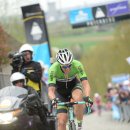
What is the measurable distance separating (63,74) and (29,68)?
1700mm

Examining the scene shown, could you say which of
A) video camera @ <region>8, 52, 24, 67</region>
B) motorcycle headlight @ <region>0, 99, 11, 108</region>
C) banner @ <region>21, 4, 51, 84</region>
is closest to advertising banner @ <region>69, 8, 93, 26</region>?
banner @ <region>21, 4, 51, 84</region>

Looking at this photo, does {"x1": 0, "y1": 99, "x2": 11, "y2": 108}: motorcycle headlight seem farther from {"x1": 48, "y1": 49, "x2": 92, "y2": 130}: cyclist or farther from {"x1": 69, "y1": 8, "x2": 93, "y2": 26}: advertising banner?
{"x1": 69, "y1": 8, "x2": 93, "y2": 26}: advertising banner

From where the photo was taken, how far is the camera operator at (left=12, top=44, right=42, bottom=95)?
1206 cm

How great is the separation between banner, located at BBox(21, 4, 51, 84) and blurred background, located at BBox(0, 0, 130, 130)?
28cm

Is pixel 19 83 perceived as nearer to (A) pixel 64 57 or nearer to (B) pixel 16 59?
(B) pixel 16 59

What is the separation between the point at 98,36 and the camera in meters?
140

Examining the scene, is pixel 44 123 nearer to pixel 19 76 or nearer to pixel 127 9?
pixel 19 76

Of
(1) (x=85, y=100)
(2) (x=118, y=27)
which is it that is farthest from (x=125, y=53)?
(1) (x=85, y=100)

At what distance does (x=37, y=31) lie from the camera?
789 inches

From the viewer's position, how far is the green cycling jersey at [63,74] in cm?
1030

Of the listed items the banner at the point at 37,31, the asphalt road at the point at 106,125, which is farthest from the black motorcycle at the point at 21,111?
the asphalt road at the point at 106,125

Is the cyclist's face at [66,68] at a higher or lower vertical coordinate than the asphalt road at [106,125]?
higher

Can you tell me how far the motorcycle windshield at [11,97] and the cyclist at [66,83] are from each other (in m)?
0.53

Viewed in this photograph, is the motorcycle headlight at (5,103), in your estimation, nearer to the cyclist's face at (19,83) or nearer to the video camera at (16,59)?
the cyclist's face at (19,83)
